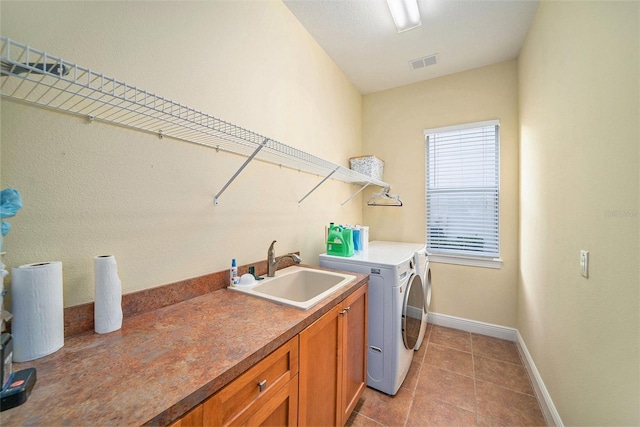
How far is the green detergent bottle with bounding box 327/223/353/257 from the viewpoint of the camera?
192cm

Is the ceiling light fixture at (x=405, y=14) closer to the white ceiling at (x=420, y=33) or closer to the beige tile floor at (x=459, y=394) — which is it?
the white ceiling at (x=420, y=33)

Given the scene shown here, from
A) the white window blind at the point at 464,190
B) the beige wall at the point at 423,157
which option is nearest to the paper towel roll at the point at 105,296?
the beige wall at the point at 423,157

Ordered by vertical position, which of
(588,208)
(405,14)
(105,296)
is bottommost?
(105,296)

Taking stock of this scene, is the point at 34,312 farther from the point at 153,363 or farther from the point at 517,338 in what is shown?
the point at 517,338

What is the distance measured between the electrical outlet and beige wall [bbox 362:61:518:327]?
5.00 ft

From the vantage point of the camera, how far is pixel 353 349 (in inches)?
58.4

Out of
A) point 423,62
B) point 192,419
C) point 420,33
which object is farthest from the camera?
point 423,62

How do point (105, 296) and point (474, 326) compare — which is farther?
point (474, 326)

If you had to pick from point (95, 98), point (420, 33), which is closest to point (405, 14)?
point (420, 33)

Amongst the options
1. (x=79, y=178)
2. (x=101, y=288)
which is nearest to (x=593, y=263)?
(x=101, y=288)

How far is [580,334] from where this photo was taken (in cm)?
116

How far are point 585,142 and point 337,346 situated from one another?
1.56 m

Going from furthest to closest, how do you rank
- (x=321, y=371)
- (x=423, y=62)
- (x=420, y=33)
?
(x=423, y=62) → (x=420, y=33) → (x=321, y=371)

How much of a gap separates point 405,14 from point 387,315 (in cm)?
232
